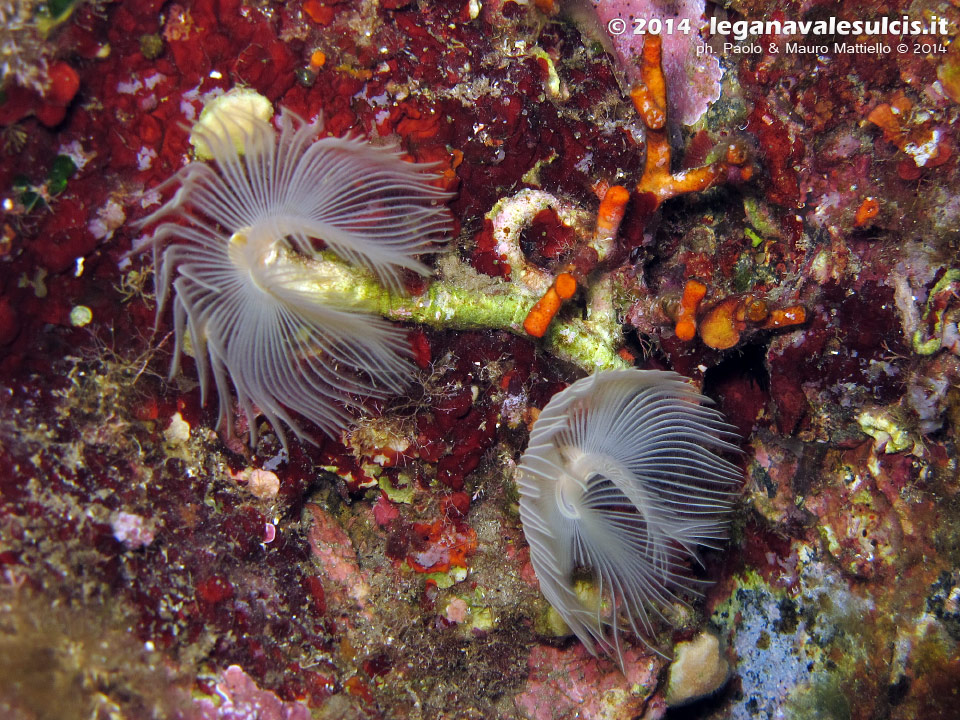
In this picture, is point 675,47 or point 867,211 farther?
point 675,47

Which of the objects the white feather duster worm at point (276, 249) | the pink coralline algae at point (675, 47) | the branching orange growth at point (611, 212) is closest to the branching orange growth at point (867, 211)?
the pink coralline algae at point (675, 47)

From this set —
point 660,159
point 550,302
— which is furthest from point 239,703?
point 660,159

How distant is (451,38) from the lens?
12.3 ft

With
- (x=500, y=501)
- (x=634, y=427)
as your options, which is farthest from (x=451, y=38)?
(x=500, y=501)

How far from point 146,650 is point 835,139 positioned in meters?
6.04

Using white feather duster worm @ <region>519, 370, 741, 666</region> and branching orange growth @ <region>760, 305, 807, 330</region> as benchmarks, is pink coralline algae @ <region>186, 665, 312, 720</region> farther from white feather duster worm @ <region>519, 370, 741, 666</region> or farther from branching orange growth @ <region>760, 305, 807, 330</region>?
branching orange growth @ <region>760, 305, 807, 330</region>

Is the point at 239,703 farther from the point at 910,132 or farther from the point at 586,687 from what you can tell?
the point at 910,132

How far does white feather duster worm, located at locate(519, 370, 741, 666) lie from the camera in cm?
352

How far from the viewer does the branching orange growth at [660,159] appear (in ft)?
12.4

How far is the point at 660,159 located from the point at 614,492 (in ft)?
8.27

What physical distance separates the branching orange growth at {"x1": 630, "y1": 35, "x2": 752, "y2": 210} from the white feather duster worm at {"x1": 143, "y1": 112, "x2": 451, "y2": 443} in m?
1.71

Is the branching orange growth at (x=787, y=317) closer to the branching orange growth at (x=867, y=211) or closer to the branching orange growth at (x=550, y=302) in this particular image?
the branching orange growth at (x=867, y=211)

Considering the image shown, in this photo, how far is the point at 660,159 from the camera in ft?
13.1

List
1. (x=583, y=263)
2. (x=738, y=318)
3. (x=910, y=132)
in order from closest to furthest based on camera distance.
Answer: (x=910, y=132) → (x=738, y=318) → (x=583, y=263)
